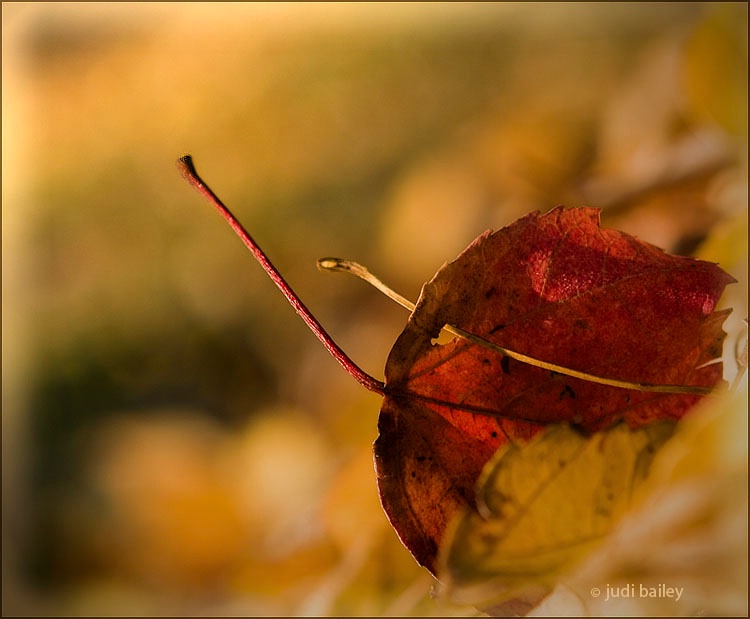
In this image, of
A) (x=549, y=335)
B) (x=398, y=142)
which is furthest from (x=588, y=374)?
(x=398, y=142)

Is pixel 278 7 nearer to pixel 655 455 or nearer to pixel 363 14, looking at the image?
pixel 363 14

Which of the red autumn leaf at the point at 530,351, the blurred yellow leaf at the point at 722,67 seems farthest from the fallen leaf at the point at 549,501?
the blurred yellow leaf at the point at 722,67

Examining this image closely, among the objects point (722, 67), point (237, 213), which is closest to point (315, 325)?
point (722, 67)

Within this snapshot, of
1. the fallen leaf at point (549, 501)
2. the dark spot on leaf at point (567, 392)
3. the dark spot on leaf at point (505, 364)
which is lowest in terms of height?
the fallen leaf at point (549, 501)

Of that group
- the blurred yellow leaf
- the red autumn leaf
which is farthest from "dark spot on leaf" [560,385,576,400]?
the blurred yellow leaf

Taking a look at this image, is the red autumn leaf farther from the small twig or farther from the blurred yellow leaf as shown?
the blurred yellow leaf

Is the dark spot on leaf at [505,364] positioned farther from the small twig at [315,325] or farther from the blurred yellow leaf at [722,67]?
the blurred yellow leaf at [722,67]

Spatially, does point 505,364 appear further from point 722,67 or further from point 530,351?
point 722,67
